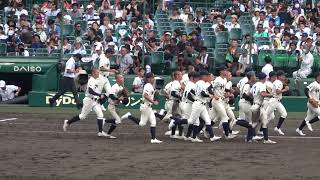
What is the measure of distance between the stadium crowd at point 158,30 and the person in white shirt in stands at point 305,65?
3 cm

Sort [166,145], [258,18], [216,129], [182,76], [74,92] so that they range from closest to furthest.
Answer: [166,145], [182,76], [216,129], [74,92], [258,18]

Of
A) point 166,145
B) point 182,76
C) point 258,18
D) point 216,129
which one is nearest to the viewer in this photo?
point 166,145

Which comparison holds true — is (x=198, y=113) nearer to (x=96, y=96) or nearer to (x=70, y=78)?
(x=96, y=96)

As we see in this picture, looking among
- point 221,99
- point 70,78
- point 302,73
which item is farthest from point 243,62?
point 221,99

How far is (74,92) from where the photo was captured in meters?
28.1

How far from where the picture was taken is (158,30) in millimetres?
30938

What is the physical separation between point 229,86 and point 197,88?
1149mm

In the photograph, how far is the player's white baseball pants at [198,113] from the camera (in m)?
19.9

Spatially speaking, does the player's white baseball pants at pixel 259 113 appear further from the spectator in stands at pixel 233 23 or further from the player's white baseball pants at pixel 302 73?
the spectator in stands at pixel 233 23

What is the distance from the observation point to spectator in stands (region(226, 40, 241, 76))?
28797 millimetres

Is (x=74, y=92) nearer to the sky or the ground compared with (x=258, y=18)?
nearer to the ground

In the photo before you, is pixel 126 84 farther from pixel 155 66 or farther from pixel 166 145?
pixel 166 145

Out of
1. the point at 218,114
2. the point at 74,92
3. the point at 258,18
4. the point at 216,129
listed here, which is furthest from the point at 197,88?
the point at 258,18

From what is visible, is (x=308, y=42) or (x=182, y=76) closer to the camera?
(x=182, y=76)
